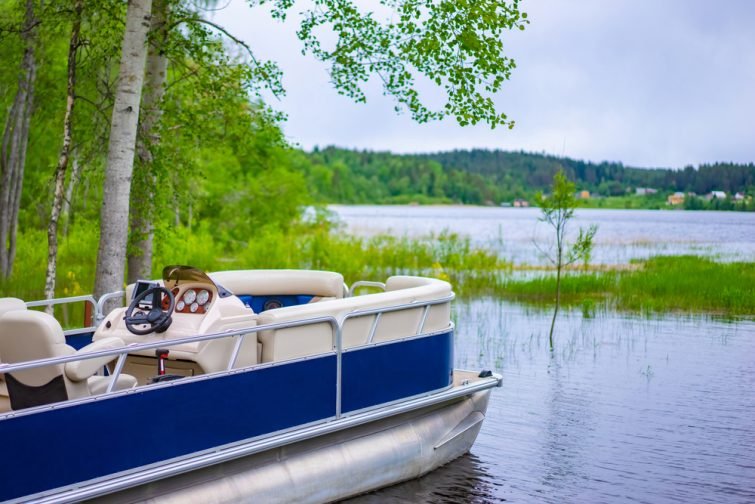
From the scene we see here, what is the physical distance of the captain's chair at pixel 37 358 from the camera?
5770mm

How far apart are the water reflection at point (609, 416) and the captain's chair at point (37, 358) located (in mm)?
2687

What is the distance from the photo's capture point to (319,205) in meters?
36.5

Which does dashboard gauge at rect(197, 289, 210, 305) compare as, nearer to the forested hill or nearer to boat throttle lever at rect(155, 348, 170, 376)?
boat throttle lever at rect(155, 348, 170, 376)

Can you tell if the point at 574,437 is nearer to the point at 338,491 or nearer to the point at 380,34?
the point at 338,491

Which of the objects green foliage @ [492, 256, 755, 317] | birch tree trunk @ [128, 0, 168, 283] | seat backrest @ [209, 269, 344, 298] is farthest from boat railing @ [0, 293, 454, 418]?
green foliage @ [492, 256, 755, 317]

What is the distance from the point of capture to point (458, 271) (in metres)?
22.7

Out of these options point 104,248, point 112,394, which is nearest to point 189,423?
point 112,394

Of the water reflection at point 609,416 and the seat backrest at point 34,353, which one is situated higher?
the seat backrest at point 34,353

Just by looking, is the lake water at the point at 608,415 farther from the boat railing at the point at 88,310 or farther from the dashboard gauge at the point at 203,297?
the boat railing at the point at 88,310

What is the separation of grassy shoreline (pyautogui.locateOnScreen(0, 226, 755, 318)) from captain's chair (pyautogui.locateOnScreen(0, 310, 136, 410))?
37.2 ft

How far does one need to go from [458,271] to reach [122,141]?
45.5ft

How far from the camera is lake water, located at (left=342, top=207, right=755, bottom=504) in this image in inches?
331

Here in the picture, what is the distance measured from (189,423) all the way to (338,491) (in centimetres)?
155

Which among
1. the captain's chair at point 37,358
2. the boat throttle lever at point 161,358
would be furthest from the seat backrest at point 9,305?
the boat throttle lever at point 161,358
